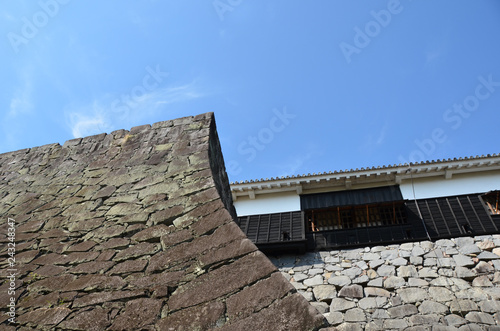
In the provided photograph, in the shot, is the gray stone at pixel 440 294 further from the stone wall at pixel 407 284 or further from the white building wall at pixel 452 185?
the white building wall at pixel 452 185

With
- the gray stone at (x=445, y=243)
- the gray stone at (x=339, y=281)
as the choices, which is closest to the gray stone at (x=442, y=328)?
the gray stone at (x=339, y=281)

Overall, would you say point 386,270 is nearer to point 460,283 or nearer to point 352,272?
point 352,272

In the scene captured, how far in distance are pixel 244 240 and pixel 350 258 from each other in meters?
6.71

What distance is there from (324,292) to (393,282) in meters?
1.43

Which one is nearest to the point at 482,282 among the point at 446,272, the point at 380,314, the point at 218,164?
the point at 446,272

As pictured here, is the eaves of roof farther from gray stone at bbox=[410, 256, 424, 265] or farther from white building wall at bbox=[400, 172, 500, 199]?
gray stone at bbox=[410, 256, 424, 265]

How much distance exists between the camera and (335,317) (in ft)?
24.1

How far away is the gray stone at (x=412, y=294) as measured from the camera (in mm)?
7320

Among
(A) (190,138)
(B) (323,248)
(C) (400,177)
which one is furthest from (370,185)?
(A) (190,138)

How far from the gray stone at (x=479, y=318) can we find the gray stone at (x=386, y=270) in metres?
1.67

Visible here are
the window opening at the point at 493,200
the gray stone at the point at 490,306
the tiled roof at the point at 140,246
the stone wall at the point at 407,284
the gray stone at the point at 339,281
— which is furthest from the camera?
the window opening at the point at 493,200

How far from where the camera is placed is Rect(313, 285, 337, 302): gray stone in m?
7.92

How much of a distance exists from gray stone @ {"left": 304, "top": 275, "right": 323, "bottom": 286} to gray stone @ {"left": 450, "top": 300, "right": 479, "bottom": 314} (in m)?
2.57

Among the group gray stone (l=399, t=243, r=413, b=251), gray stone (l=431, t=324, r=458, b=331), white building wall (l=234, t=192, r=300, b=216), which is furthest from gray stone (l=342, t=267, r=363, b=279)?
white building wall (l=234, t=192, r=300, b=216)
